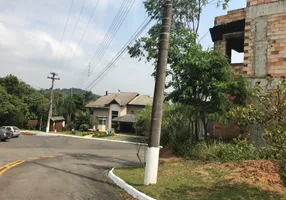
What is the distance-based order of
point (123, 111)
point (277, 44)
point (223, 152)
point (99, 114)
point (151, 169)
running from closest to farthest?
1. point (151, 169)
2. point (223, 152)
3. point (277, 44)
4. point (123, 111)
5. point (99, 114)

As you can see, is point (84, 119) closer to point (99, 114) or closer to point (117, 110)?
point (99, 114)

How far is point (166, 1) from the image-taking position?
9430mm

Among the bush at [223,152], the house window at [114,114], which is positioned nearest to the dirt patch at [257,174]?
the bush at [223,152]

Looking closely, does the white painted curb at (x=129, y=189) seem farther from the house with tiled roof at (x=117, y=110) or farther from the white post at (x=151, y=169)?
the house with tiled roof at (x=117, y=110)

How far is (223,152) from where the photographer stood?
11.3m

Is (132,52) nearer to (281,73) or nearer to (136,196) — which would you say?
(281,73)

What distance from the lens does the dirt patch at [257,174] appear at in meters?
7.59

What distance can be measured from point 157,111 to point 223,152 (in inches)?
152

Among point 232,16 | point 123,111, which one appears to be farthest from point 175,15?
point 123,111

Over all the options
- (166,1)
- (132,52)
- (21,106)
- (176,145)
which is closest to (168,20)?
(166,1)

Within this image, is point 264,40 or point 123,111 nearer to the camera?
point 264,40

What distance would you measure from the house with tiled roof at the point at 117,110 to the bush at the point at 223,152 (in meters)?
34.1

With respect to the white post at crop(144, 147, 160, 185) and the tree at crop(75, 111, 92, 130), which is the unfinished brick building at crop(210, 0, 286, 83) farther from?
the tree at crop(75, 111, 92, 130)

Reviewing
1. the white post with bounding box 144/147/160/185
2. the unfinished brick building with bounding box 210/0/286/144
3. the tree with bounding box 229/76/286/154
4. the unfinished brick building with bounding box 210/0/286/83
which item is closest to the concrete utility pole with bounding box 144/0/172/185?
the white post with bounding box 144/147/160/185
